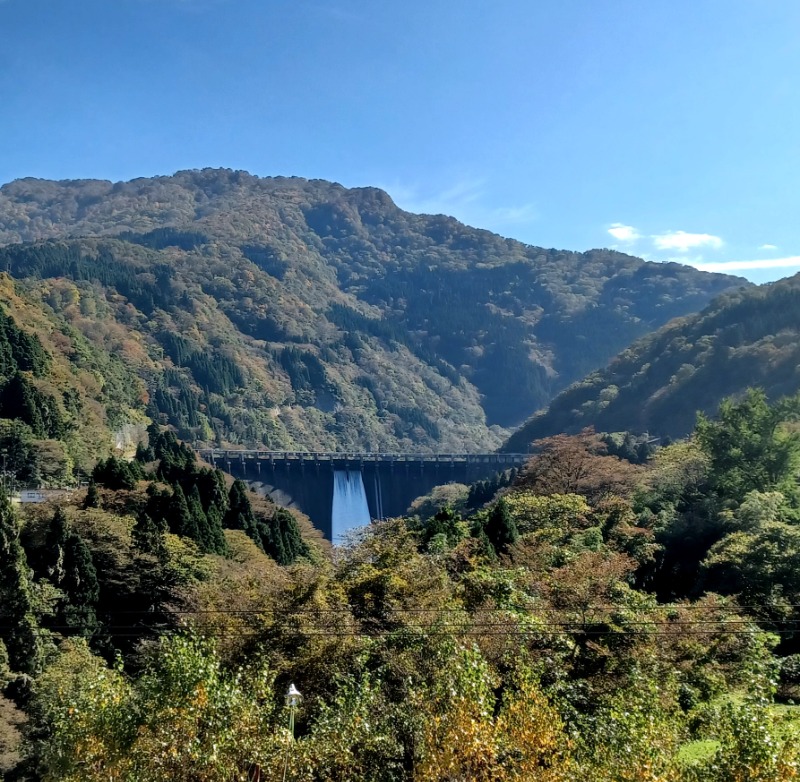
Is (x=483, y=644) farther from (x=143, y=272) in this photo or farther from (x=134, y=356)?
(x=143, y=272)

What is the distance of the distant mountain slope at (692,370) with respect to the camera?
86.3m

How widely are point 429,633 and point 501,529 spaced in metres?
16.5

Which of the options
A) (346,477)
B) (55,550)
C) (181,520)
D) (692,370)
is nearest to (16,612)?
(55,550)

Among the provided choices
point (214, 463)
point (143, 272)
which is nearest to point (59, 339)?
point (214, 463)

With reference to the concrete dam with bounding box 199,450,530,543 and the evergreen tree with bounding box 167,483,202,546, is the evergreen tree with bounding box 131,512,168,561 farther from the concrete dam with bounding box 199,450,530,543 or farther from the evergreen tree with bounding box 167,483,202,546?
the concrete dam with bounding box 199,450,530,543

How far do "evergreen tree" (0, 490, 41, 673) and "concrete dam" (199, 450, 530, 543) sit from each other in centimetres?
6266

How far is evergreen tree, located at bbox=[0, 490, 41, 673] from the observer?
942 inches

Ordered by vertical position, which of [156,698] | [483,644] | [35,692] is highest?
[156,698]

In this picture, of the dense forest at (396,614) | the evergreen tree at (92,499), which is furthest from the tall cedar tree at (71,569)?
the evergreen tree at (92,499)

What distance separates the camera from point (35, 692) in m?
22.3

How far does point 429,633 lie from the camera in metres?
16.8

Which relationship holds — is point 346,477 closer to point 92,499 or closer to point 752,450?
point 92,499

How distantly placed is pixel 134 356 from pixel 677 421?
74.7 metres

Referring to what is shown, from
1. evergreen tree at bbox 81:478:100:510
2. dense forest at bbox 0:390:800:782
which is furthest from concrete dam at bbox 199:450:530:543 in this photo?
evergreen tree at bbox 81:478:100:510
